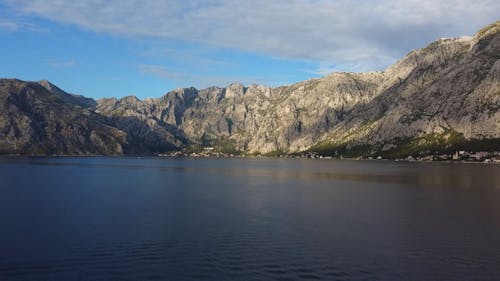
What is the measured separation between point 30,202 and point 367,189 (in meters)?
96.0

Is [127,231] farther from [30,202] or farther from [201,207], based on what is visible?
[30,202]

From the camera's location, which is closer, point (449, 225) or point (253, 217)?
point (449, 225)

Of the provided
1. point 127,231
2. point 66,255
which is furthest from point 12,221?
point 66,255

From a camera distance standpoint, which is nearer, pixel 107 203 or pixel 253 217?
pixel 253 217

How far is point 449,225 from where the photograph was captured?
260 ft

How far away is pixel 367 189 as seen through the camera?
143750 mm

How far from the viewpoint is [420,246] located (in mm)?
63031

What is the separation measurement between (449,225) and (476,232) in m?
6.61

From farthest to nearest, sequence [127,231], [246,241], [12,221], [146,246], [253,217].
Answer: [253,217] < [12,221] < [127,231] < [246,241] < [146,246]

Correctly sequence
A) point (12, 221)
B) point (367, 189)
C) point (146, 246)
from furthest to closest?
point (367, 189) < point (12, 221) < point (146, 246)

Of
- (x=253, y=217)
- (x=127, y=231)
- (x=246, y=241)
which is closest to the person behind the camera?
(x=246, y=241)

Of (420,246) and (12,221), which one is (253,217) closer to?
(420,246)

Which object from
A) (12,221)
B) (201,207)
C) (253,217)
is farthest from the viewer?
(201,207)

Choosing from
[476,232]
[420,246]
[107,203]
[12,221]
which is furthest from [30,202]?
[476,232]
